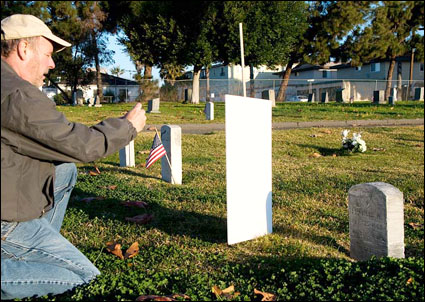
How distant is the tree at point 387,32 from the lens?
43.8m

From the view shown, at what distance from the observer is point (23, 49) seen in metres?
2.94

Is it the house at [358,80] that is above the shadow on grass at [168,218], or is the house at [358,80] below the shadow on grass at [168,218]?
above

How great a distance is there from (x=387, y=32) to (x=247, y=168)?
1736 inches

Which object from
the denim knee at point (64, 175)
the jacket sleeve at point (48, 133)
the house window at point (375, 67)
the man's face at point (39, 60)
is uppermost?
the house window at point (375, 67)

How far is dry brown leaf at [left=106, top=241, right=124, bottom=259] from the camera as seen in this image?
13.7 feet

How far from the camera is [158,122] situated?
17.4 metres

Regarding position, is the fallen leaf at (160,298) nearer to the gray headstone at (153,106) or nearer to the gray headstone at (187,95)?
the gray headstone at (153,106)

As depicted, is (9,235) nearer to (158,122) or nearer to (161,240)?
(161,240)

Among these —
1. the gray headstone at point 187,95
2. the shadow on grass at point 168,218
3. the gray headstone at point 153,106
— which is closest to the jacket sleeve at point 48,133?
the shadow on grass at point 168,218

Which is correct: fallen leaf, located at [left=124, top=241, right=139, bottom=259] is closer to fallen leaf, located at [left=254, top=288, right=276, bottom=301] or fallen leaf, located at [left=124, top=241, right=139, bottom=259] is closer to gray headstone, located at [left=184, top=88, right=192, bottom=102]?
fallen leaf, located at [left=254, top=288, right=276, bottom=301]

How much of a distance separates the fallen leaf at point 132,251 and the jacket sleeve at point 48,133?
5.08 ft

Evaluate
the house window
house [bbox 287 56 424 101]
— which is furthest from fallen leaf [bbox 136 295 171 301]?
Answer: the house window

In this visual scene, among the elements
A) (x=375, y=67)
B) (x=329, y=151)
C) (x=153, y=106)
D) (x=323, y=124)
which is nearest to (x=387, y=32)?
(x=375, y=67)

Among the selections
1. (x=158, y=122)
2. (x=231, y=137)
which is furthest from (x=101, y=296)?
(x=158, y=122)
